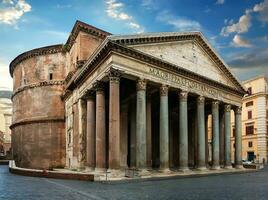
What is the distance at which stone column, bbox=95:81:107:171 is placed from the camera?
70.2 ft

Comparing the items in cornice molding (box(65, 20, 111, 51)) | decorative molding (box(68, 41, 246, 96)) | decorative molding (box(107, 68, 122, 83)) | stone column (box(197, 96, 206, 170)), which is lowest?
stone column (box(197, 96, 206, 170))

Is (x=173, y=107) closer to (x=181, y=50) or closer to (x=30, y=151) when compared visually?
(x=181, y=50)

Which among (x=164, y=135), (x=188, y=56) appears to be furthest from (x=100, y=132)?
(x=188, y=56)

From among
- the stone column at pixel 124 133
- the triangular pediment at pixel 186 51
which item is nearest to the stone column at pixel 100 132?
the triangular pediment at pixel 186 51

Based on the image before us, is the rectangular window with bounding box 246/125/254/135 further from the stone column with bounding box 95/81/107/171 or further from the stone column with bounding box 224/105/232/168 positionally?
the stone column with bounding box 95/81/107/171

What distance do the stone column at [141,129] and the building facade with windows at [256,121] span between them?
29.0 m

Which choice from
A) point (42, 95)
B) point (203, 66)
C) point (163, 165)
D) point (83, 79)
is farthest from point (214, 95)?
point (42, 95)

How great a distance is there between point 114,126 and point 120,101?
945 centimetres

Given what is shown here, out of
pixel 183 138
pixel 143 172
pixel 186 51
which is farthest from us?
pixel 186 51

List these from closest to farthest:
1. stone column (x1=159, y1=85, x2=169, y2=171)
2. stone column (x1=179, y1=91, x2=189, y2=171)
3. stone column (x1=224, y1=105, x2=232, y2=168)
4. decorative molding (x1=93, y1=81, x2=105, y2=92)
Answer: decorative molding (x1=93, y1=81, x2=105, y2=92) < stone column (x1=159, y1=85, x2=169, y2=171) < stone column (x1=179, y1=91, x2=189, y2=171) < stone column (x1=224, y1=105, x2=232, y2=168)

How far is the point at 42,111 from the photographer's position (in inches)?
1357

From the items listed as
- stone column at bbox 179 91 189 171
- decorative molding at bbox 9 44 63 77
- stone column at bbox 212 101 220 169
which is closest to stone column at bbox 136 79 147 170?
stone column at bbox 179 91 189 171

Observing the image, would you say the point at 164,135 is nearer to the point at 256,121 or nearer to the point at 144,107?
the point at 144,107

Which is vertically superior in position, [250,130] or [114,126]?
[114,126]
